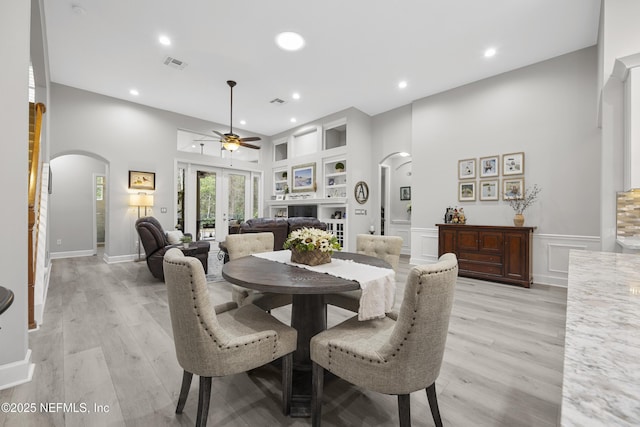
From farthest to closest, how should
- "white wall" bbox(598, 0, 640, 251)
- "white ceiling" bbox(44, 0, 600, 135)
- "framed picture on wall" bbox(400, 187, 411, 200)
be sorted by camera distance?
"framed picture on wall" bbox(400, 187, 411, 200)
"white ceiling" bbox(44, 0, 600, 135)
"white wall" bbox(598, 0, 640, 251)

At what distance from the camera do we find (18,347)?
5.78ft

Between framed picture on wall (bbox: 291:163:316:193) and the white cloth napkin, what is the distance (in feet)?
17.4

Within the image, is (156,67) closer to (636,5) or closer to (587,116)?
(636,5)

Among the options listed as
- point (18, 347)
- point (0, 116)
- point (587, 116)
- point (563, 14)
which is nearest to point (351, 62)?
point (563, 14)

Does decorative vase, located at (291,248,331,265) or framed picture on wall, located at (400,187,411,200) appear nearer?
decorative vase, located at (291,248,331,265)

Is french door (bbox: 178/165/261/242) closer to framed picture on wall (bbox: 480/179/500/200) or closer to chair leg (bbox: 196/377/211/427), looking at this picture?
framed picture on wall (bbox: 480/179/500/200)

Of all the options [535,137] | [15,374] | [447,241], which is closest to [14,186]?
[15,374]

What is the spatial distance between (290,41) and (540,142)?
13.2 ft

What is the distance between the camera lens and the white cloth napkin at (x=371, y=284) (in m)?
1.49

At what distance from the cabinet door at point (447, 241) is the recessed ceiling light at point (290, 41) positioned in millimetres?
3732

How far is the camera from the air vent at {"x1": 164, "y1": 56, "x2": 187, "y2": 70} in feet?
14.0

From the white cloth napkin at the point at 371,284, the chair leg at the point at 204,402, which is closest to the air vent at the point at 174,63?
the white cloth napkin at the point at 371,284

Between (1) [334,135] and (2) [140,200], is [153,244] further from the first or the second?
(1) [334,135]

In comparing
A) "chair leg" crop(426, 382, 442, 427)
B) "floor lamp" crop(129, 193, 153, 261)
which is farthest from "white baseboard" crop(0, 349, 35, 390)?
"floor lamp" crop(129, 193, 153, 261)
